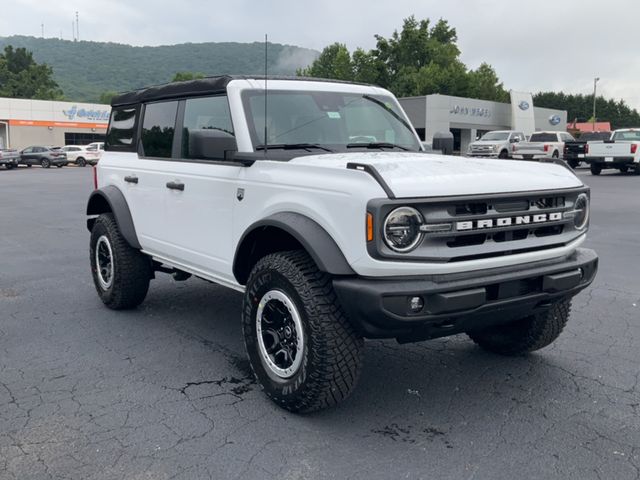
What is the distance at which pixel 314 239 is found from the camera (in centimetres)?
342

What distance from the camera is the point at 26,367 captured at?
4.50 meters

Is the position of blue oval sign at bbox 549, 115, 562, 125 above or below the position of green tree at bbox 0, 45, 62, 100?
below

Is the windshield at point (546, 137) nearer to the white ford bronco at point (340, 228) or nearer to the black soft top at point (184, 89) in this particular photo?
the white ford bronco at point (340, 228)

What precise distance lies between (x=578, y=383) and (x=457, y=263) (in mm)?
1575

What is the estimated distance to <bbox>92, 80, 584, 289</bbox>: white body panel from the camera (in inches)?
129

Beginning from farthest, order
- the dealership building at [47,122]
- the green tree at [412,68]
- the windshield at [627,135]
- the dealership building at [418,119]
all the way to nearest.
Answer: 1. the green tree at [412,68]
2. the dealership building at [47,122]
3. the dealership building at [418,119]
4. the windshield at [627,135]

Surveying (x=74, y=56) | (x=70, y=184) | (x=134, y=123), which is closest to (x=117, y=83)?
(x=74, y=56)

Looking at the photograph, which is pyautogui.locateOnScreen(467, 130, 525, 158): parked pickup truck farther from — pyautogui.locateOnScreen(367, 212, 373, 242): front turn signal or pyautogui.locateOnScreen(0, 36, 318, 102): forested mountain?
pyautogui.locateOnScreen(0, 36, 318, 102): forested mountain

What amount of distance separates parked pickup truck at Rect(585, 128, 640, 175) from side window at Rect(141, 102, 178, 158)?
2449cm

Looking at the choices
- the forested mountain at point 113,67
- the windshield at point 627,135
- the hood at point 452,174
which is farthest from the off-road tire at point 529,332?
the forested mountain at point 113,67

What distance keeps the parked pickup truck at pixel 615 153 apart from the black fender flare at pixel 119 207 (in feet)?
80.3

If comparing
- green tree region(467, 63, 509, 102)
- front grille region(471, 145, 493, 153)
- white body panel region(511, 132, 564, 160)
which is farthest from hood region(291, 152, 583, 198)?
green tree region(467, 63, 509, 102)

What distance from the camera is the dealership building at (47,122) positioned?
54.8 metres

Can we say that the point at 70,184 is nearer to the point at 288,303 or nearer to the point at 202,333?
the point at 202,333
